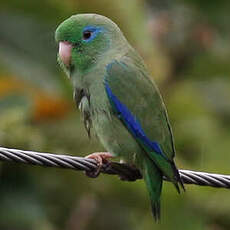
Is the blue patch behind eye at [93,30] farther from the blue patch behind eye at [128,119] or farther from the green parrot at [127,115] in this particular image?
the blue patch behind eye at [128,119]

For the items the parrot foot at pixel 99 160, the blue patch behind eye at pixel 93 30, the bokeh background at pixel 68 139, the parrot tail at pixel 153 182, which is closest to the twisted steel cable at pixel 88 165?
the parrot foot at pixel 99 160

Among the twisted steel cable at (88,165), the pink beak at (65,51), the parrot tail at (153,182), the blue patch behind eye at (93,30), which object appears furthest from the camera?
the blue patch behind eye at (93,30)

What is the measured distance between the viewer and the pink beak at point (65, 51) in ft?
23.4

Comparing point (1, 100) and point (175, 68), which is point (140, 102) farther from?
point (175, 68)

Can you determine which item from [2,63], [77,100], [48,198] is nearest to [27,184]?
Result: [48,198]

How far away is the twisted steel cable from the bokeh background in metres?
1.25

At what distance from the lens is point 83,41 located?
724 centimetres

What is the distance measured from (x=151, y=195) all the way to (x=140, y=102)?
557 millimetres

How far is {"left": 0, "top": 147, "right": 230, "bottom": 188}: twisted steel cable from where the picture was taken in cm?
634

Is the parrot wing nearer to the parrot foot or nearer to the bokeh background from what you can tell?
the parrot foot

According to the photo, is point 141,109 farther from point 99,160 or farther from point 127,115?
point 99,160

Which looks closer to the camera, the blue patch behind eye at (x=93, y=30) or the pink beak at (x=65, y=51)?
the pink beak at (x=65, y=51)

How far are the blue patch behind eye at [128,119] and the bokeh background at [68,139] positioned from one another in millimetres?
1323

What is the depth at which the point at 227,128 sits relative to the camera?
10.8m
